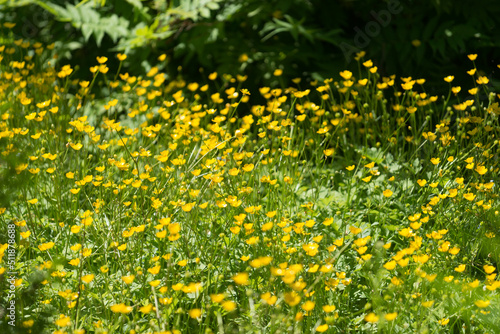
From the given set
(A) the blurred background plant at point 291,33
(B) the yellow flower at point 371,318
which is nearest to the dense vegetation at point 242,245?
(B) the yellow flower at point 371,318

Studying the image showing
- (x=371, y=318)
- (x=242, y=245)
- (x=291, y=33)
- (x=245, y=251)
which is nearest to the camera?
(x=371, y=318)

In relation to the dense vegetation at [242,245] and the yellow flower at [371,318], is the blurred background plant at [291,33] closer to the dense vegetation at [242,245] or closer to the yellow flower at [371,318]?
the dense vegetation at [242,245]

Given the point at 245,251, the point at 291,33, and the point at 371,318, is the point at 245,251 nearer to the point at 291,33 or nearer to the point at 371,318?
the point at 371,318

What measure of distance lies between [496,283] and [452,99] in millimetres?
2130

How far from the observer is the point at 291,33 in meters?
3.50

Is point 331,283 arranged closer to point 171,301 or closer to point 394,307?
point 394,307

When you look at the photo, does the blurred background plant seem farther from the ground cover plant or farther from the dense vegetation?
the ground cover plant

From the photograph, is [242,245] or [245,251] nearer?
[245,251]

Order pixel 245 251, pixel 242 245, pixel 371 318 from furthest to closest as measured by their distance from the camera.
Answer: pixel 242 245 < pixel 245 251 < pixel 371 318

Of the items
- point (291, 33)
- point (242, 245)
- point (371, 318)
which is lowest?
point (242, 245)

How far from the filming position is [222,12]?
12.5 ft

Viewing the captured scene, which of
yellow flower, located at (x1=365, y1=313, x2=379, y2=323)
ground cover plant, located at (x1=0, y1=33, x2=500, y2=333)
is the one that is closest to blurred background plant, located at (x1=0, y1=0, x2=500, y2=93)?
ground cover plant, located at (x1=0, y1=33, x2=500, y2=333)

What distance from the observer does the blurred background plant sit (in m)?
3.45

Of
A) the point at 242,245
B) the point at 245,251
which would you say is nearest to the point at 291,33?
the point at 242,245
